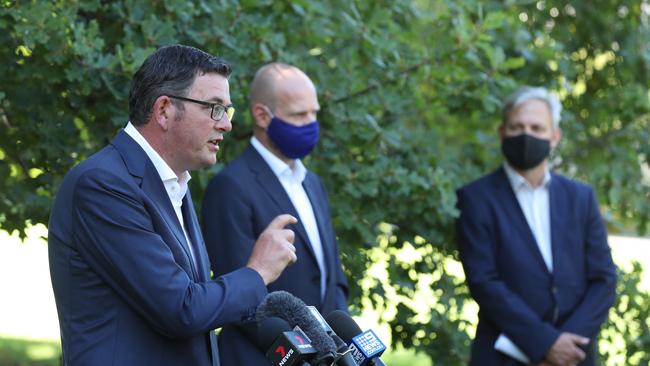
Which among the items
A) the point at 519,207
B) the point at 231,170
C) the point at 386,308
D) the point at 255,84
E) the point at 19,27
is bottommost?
the point at 386,308

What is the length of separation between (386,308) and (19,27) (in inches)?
112

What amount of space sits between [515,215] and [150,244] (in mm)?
3267

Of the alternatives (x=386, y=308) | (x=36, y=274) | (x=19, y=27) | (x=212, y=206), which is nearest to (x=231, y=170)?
(x=212, y=206)

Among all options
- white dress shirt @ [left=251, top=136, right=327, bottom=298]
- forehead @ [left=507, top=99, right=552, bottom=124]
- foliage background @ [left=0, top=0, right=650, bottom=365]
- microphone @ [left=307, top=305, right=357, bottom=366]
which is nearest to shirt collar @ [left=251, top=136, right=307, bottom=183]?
white dress shirt @ [left=251, top=136, right=327, bottom=298]

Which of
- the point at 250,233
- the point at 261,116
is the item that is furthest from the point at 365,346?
the point at 261,116

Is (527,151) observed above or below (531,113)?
below

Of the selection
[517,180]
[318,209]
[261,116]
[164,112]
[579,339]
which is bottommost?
[579,339]

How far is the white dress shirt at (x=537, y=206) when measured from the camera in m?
5.98

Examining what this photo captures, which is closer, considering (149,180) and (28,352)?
(149,180)

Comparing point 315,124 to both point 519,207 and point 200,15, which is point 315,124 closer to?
point 200,15

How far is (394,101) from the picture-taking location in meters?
6.24

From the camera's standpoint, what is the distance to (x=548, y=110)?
20.6 ft

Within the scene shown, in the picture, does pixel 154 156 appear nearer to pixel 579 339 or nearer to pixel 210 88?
pixel 210 88

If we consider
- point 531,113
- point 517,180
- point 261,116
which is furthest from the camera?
point 531,113
